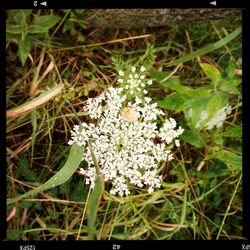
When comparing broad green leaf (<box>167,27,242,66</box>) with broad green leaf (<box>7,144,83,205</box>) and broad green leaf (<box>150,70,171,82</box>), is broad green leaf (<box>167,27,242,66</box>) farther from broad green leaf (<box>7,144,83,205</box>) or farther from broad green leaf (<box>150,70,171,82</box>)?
broad green leaf (<box>7,144,83,205</box>)

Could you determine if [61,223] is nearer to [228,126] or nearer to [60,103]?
[60,103]

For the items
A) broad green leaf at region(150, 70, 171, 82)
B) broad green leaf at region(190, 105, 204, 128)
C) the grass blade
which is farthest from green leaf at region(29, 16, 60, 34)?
broad green leaf at region(190, 105, 204, 128)

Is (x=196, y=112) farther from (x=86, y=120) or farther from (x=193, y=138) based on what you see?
(x=86, y=120)

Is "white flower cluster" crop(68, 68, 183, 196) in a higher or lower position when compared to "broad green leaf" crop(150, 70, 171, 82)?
lower
